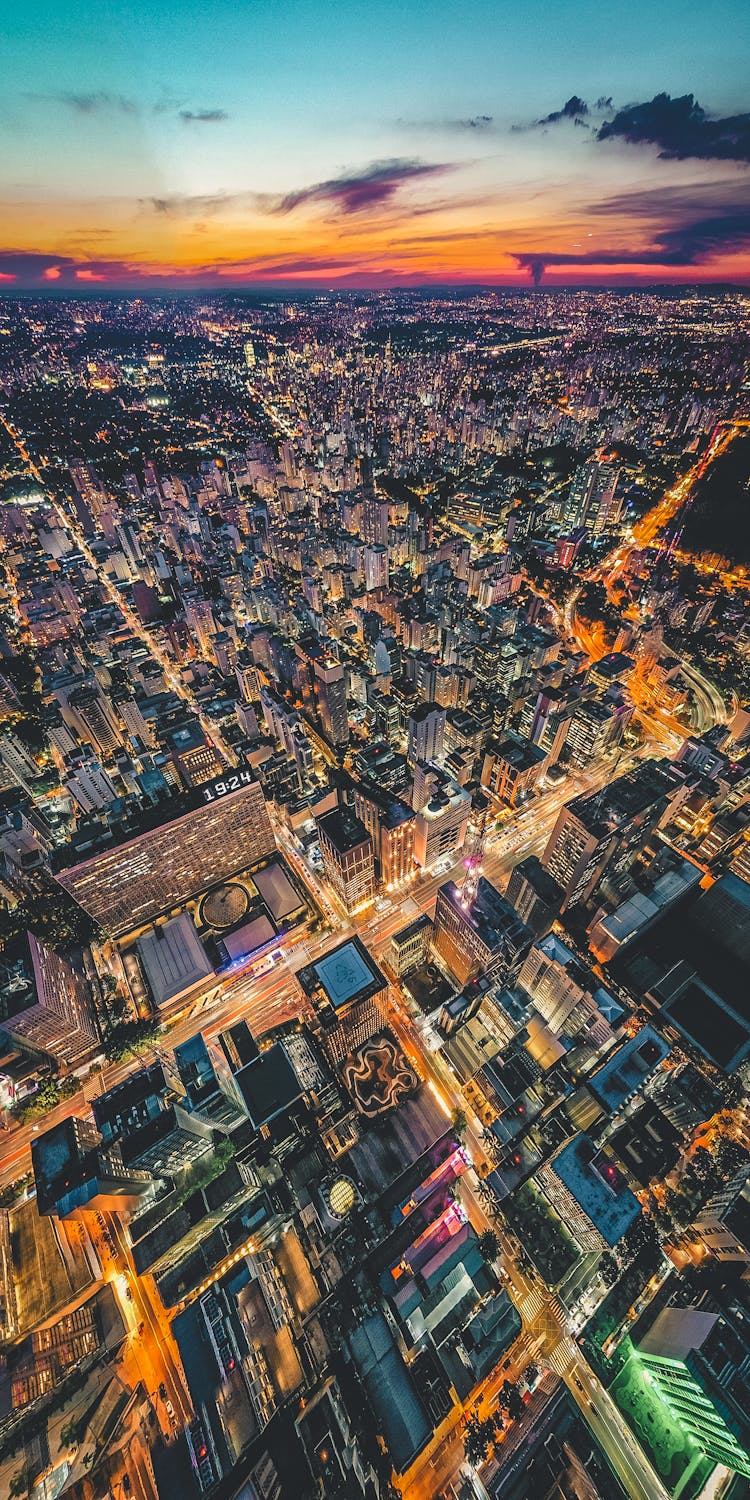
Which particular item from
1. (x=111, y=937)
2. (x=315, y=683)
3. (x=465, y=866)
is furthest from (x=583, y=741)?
(x=111, y=937)

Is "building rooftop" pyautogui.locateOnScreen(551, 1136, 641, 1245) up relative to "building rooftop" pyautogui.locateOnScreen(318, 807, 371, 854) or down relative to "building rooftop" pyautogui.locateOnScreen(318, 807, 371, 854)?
down

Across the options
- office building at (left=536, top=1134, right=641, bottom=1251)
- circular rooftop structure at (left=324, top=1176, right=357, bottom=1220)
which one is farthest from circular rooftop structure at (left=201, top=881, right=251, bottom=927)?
office building at (left=536, top=1134, right=641, bottom=1251)

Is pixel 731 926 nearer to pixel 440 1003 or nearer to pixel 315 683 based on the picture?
pixel 440 1003

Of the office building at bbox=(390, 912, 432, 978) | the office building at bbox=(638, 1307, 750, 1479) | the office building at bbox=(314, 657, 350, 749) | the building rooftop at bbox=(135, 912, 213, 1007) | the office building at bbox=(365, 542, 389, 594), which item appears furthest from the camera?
the office building at bbox=(365, 542, 389, 594)

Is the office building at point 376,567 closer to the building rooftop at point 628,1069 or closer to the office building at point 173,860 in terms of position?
the office building at point 173,860

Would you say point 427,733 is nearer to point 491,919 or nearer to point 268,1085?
point 491,919

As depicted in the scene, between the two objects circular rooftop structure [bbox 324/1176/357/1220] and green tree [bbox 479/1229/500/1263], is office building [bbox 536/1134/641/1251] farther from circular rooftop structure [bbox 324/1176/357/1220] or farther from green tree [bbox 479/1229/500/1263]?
circular rooftop structure [bbox 324/1176/357/1220]

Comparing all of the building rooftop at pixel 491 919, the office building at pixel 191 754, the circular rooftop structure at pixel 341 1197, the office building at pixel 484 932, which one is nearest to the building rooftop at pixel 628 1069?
the office building at pixel 484 932

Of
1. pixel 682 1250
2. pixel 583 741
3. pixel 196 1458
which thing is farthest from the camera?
pixel 583 741

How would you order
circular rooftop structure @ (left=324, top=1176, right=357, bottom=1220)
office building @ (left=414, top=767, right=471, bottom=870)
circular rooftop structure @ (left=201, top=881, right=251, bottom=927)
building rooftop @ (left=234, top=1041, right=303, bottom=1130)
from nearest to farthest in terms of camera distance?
circular rooftop structure @ (left=324, top=1176, right=357, bottom=1220), building rooftop @ (left=234, top=1041, right=303, bottom=1130), office building @ (left=414, top=767, right=471, bottom=870), circular rooftop structure @ (left=201, top=881, right=251, bottom=927)

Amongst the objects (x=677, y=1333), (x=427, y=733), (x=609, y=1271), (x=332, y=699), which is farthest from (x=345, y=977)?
(x=332, y=699)
